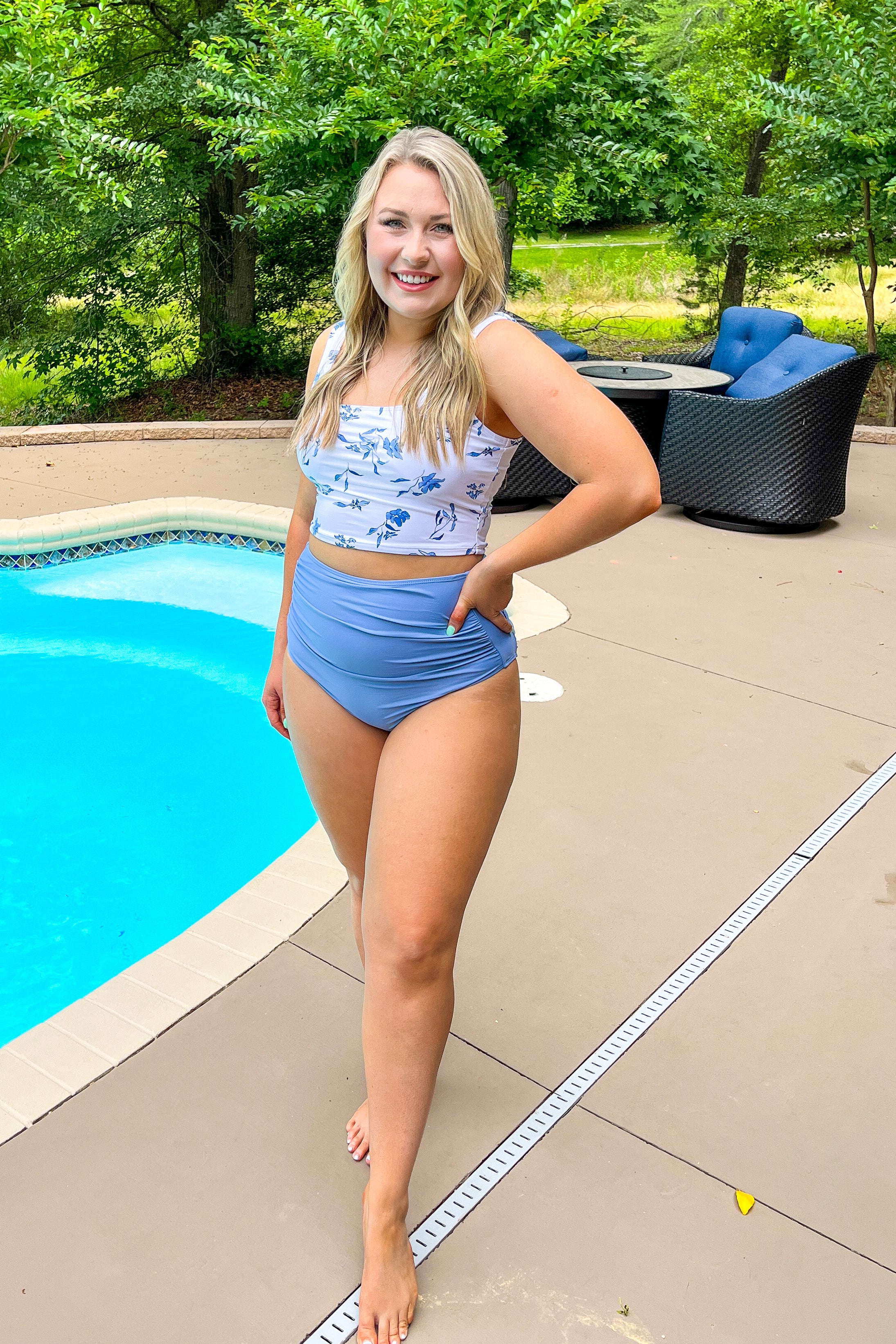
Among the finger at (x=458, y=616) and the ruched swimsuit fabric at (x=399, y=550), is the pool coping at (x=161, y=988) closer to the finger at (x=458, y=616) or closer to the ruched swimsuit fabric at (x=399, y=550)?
the ruched swimsuit fabric at (x=399, y=550)

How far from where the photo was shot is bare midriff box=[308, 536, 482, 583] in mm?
1566

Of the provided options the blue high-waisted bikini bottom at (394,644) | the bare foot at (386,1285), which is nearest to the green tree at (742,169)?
the blue high-waisted bikini bottom at (394,644)

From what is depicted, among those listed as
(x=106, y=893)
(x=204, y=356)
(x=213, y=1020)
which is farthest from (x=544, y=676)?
(x=204, y=356)

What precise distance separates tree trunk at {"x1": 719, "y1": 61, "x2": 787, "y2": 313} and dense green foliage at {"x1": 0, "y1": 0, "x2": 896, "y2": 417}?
540mm

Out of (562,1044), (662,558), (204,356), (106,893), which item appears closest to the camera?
(562,1044)

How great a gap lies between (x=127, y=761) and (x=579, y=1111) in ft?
8.58

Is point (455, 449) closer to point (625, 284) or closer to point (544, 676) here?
point (544, 676)

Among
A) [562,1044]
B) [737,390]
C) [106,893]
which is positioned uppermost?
[737,390]

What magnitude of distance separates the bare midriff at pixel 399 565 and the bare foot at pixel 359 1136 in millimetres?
1024

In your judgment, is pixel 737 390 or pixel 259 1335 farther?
pixel 737 390

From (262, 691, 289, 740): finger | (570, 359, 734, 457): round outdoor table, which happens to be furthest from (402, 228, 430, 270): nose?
(570, 359, 734, 457): round outdoor table

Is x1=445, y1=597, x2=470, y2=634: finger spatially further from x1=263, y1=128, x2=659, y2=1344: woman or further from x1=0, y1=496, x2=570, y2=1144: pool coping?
x1=0, y1=496, x2=570, y2=1144: pool coping

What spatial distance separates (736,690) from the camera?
154 inches

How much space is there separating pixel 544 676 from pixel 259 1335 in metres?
2.67
